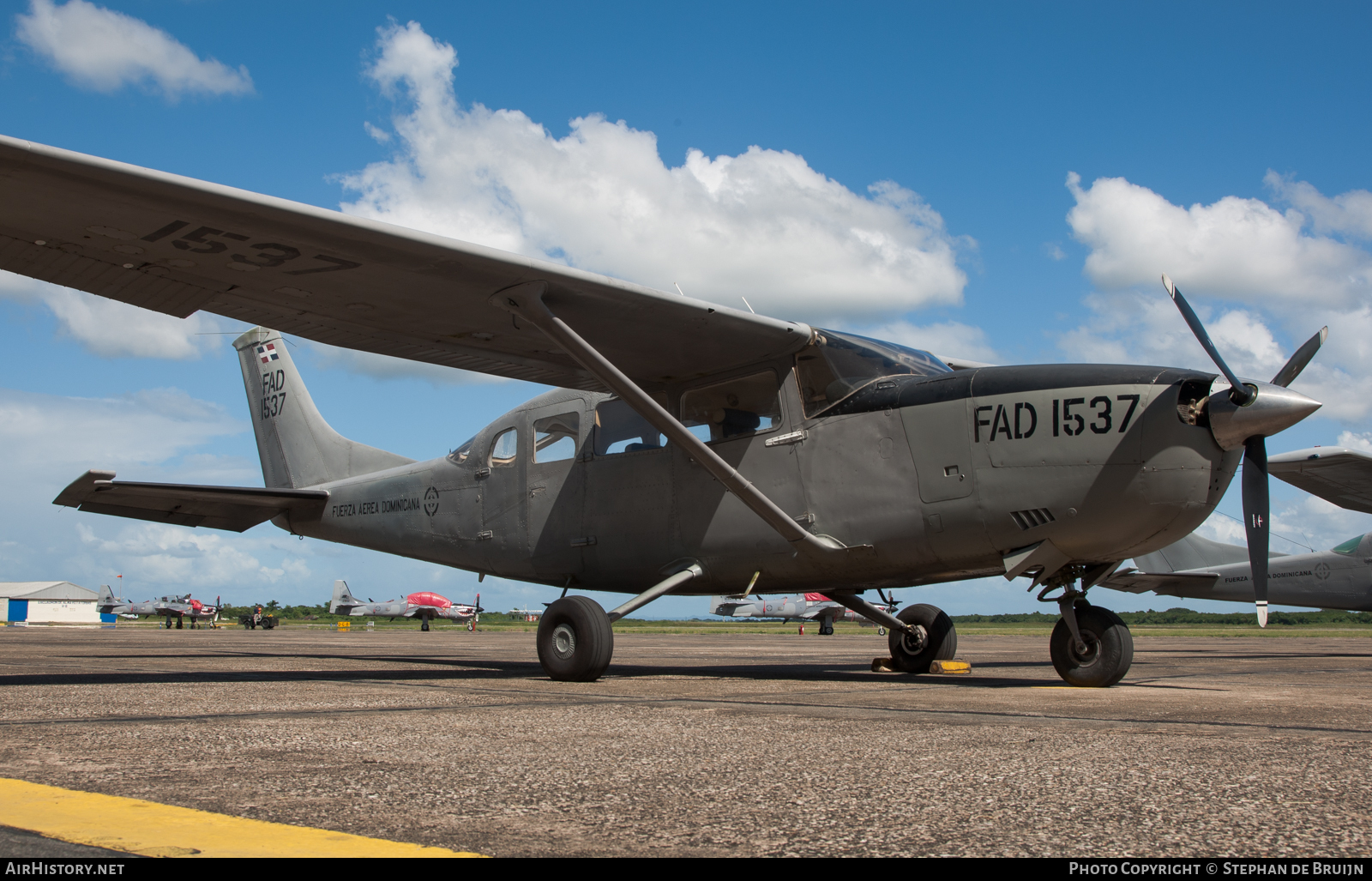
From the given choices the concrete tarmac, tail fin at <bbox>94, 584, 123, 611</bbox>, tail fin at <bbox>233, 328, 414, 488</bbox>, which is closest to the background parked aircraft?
tail fin at <bbox>94, 584, 123, 611</bbox>

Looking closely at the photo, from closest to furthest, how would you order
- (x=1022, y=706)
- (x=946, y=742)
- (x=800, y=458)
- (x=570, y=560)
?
(x=946, y=742) < (x=1022, y=706) < (x=800, y=458) < (x=570, y=560)

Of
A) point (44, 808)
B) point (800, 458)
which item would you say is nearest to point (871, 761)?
point (44, 808)

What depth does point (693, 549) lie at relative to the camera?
8.70 meters

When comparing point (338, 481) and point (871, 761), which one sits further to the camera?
point (338, 481)

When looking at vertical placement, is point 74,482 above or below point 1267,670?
above

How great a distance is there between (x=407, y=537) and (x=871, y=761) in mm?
8839

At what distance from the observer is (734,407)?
28.8 ft

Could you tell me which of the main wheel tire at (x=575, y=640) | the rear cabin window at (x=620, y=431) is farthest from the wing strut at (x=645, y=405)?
the main wheel tire at (x=575, y=640)

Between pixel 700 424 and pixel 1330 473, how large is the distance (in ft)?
49.2

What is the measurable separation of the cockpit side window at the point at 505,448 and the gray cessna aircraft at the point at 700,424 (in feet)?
0.05

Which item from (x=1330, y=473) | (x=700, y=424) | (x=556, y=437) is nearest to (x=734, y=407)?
(x=700, y=424)

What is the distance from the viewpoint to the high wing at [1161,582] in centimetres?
2552

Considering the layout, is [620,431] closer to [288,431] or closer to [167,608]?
[288,431]
